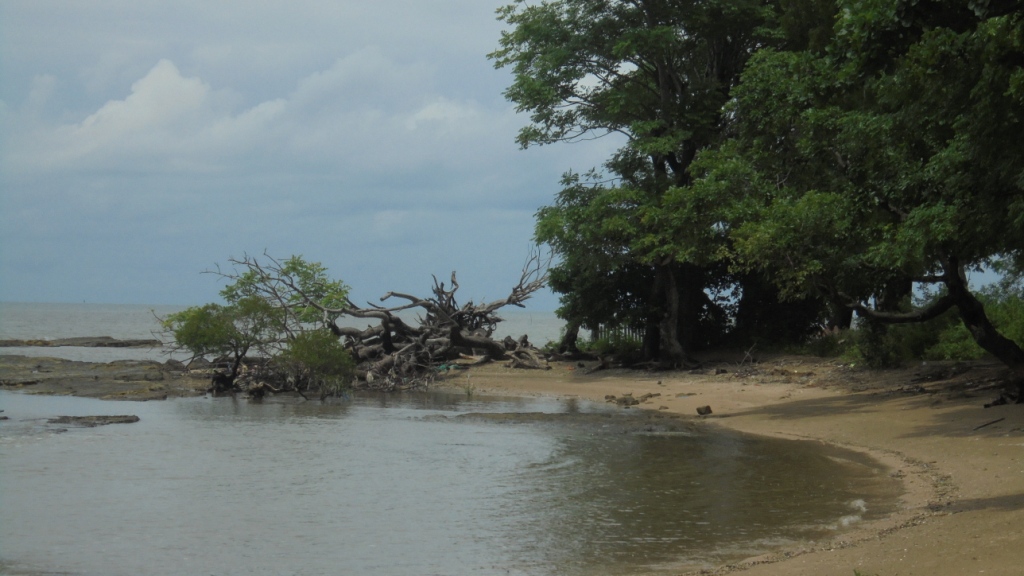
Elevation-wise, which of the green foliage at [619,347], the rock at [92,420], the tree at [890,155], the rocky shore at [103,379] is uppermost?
the tree at [890,155]

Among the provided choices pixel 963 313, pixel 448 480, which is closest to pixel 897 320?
pixel 963 313

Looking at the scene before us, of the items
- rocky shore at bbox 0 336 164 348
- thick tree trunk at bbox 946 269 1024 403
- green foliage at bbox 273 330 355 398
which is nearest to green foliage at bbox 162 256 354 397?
green foliage at bbox 273 330 355 398

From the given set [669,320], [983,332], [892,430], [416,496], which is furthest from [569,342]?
[416,496]

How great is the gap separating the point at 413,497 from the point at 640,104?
15.5 metres

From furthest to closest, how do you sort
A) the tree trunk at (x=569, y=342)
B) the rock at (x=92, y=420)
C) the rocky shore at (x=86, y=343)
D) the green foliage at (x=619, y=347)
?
1. the rocky shore at (x=86, y=343)
2. the tree trunk at (x=569, y=342)
3. the green foliage at (x=619, y=347)
4. the rock at (x=92, y=420)

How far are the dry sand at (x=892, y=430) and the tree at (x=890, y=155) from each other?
1.60 m

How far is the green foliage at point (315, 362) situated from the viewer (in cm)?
2277


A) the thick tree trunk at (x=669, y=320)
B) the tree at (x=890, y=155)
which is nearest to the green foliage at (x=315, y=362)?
the thick tree trunk at (x=669, y=320)

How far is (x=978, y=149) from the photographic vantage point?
29.6ft

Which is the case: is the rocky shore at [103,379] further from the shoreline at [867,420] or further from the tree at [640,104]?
the tree at [640,104]

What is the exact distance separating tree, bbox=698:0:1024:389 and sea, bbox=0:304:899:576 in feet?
10.2

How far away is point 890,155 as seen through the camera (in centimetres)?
1276

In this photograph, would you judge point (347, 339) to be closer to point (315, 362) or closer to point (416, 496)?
point (315, 362)

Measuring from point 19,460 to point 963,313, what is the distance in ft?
46.9
